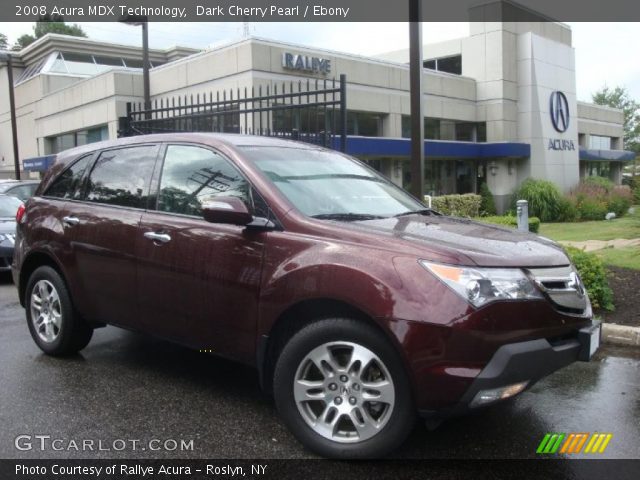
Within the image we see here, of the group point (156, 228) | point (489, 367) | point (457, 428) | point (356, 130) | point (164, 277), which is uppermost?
point (356, 130)

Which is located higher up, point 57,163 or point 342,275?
point 57,163

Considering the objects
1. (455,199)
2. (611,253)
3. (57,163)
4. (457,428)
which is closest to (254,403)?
(457,428)

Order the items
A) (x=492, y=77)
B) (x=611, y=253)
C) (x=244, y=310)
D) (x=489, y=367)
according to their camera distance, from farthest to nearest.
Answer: (x=492, y=77)
(x=611, y=253)
(x=244, y=310)
(x=489, y=367)

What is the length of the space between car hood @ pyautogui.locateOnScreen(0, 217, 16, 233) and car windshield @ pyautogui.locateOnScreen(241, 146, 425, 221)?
281 inches

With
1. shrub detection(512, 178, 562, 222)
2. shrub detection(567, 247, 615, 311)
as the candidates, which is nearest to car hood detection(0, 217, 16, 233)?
shrub detection(567, 247, 615, 311)

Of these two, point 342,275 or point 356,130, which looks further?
point 356,130

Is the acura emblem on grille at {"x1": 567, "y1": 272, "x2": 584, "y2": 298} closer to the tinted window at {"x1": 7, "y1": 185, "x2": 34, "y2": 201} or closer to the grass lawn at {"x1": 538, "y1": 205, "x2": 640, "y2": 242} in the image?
the grass lawn at {"x1": 538, "y1": 205, "x2": 640, "y2": 242}

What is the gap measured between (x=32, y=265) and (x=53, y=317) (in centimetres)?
57

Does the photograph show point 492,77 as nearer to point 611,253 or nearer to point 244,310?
point 611,253

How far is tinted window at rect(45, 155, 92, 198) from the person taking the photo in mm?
5191

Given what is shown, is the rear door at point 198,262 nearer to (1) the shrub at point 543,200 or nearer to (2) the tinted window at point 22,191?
(2) the tinted window at point 22,191

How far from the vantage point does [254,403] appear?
13.8ft

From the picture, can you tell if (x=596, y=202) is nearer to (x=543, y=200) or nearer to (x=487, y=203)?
(x=543, y=200)

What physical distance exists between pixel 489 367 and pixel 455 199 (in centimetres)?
2103
